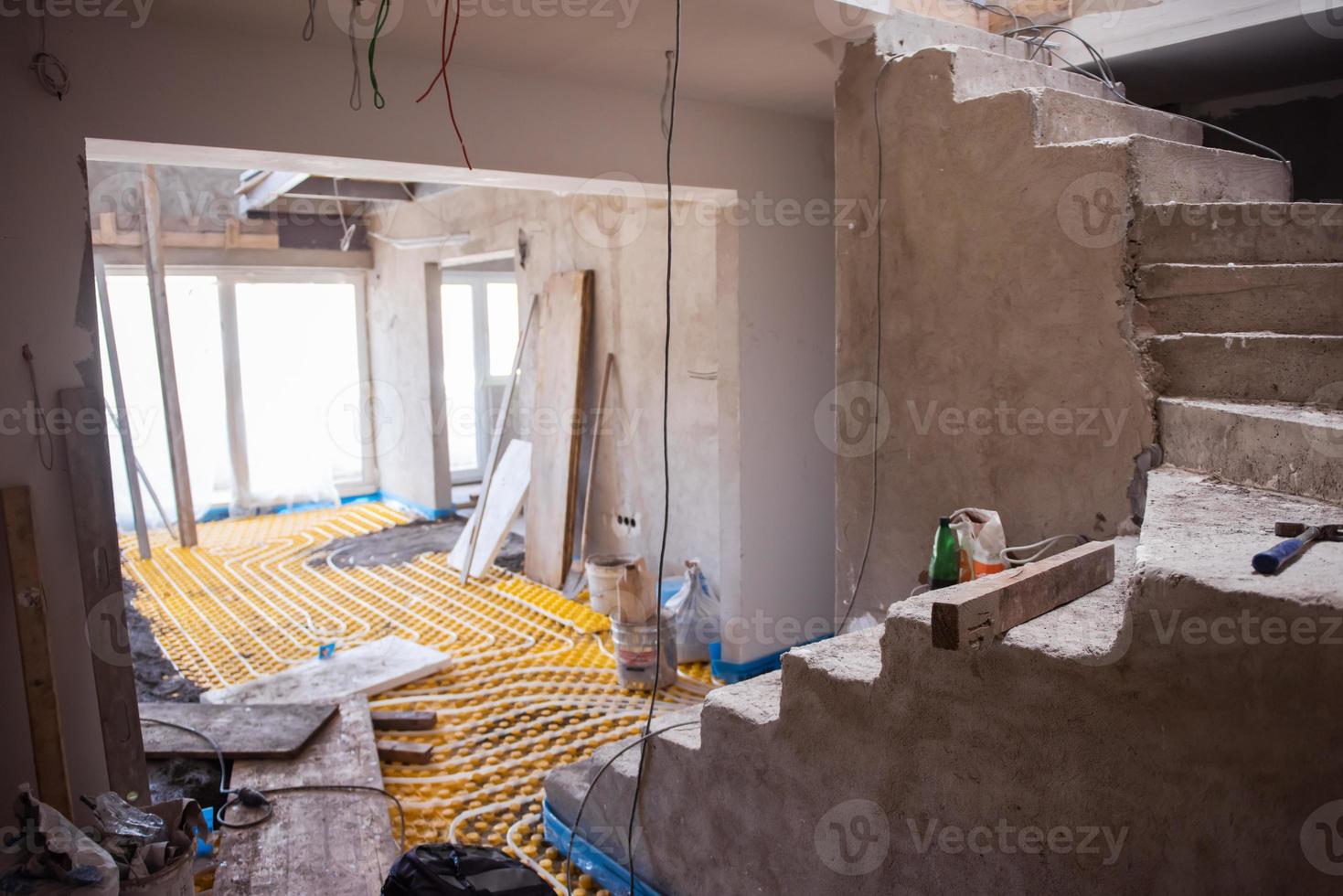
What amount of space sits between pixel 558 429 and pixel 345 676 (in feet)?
7.57

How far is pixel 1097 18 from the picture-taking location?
3.62 meters

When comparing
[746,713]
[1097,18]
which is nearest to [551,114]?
[1097,18]

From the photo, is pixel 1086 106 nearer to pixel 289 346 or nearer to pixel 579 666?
pixel 579 666

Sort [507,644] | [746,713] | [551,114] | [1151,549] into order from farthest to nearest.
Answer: [507,644]
[551,114]
[746,713]
[1151,549]

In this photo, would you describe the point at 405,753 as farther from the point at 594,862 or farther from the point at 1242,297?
the point at 1242,297

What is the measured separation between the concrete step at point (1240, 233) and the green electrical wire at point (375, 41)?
2269 millimetres

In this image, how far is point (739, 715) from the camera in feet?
7.75

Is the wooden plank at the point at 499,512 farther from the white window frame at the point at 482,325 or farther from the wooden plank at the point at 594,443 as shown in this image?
the white window frame at the point at 482,325

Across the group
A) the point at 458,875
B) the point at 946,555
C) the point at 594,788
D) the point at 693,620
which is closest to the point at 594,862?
the point at 594,788

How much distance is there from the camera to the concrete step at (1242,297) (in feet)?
7.50

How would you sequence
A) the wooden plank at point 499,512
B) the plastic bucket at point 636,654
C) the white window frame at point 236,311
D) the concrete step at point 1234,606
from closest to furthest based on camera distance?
the concrete step at point 1234,606
the plastic bucket at point 636,654
the wooden plank at point 499,512
the white window frame at point 236,311

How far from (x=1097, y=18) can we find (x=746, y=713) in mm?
3061

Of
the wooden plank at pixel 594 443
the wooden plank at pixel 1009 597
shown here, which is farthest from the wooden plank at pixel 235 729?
the wooden plank at pixel 1009 597

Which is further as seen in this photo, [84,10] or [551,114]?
[551,114]
